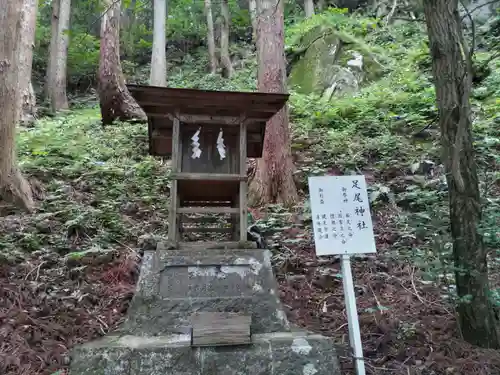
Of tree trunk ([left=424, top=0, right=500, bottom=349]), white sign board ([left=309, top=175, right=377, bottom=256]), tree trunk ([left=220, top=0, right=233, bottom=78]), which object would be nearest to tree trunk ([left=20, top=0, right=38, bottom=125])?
tree trunk ([left=220, top=0, right=233, bottom=78])

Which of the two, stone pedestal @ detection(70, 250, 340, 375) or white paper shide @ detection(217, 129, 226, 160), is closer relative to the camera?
stone pedestal @ detection(70, 250, 340, 375)

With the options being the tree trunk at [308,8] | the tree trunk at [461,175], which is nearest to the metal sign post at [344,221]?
the tree trunk at [461,175]

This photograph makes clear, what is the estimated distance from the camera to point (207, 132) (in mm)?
4766

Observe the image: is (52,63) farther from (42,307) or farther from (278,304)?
(278,304)

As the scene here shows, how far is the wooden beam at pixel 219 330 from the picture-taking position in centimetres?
352

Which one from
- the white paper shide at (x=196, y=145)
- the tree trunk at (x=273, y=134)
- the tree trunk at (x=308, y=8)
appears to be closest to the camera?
the white paper shide at (x=196, y=145)

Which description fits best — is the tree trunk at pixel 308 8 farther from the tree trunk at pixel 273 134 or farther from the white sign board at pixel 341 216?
the white sign board at pixel 341 216

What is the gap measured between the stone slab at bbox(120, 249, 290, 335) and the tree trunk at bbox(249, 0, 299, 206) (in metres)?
2.97

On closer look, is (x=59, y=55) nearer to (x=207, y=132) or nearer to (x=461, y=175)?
(x=207, y=132)

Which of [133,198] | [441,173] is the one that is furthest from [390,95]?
[133,198]

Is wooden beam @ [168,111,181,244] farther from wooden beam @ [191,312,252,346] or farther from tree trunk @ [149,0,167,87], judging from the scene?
tree trunk @ [149,0,167,87]

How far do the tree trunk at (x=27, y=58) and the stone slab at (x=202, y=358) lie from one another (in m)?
9.20

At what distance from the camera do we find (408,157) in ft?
27.1

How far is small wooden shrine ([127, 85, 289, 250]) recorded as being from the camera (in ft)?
14.4
